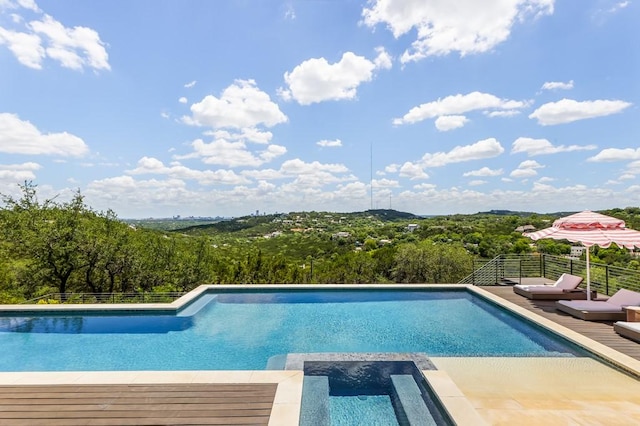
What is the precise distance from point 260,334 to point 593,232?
23.6 feet

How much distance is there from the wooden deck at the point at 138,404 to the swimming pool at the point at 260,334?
1.73 metres

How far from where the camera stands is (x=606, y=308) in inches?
253

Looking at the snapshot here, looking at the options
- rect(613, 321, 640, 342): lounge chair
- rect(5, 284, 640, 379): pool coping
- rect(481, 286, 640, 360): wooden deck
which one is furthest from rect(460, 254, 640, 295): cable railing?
rect(613, 321, 640, 342): lounge chair

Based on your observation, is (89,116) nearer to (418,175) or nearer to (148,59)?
(148,59)

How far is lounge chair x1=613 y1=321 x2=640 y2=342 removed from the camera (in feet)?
17.5

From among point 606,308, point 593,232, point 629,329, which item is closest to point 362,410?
point 629,329

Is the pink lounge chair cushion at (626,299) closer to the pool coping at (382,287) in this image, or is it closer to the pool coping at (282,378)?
the pool coping at (382,287)

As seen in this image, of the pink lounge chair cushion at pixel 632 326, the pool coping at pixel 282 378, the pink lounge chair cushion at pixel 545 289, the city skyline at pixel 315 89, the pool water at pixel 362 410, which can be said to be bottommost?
the pool water at pixel 362 410

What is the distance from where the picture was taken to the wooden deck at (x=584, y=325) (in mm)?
5156

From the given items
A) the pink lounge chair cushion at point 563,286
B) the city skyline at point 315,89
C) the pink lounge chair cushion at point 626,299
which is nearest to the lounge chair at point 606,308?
the pink lounge chair cushion at point 626,299

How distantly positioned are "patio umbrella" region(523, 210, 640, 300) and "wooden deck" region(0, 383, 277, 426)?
697cm

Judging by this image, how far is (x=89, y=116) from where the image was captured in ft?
46.2

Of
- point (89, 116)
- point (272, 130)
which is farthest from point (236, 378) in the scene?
point (272, 130)

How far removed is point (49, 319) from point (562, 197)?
1006 inches
